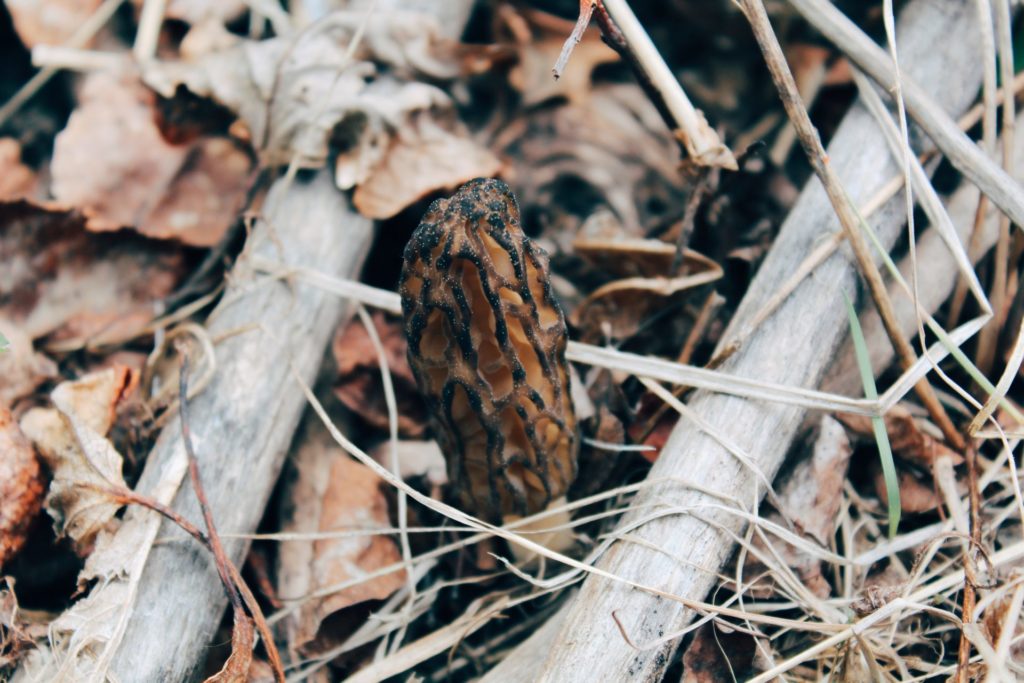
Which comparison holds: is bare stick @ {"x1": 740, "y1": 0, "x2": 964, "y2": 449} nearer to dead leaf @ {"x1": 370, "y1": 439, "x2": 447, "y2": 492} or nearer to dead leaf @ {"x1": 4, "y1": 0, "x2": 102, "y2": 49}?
dead leaf @ {"x1": 370, "y1": 439, "x2": 447, "y2": 492}

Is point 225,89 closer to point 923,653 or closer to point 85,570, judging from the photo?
point 85,570

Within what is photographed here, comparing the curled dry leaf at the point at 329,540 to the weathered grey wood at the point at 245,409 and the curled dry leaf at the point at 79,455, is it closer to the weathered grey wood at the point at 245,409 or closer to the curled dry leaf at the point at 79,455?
the weathered grey wood at the point at 245,409

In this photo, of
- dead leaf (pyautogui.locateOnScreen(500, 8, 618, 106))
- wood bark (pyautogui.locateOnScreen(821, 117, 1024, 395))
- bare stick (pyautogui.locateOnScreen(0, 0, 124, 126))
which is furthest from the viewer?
dead leaf (pyautogui.locateOnScreen(500, 8, 618, 106))

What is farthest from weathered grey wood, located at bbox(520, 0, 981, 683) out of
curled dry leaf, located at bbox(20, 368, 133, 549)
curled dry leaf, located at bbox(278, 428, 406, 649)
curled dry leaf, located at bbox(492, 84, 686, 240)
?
curled dry leaf, located at bbox(20, 368, 133, 549)

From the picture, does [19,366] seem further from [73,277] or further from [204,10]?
[204,10]

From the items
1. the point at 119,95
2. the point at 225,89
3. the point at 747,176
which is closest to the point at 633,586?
the point at 747,176

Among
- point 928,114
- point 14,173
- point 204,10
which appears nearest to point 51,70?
point 14,173

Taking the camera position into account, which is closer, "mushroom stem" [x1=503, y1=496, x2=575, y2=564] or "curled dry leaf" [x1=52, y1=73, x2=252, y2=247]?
"mushroom stem" [x1=503, y1=496, x2=575, y2=564]
